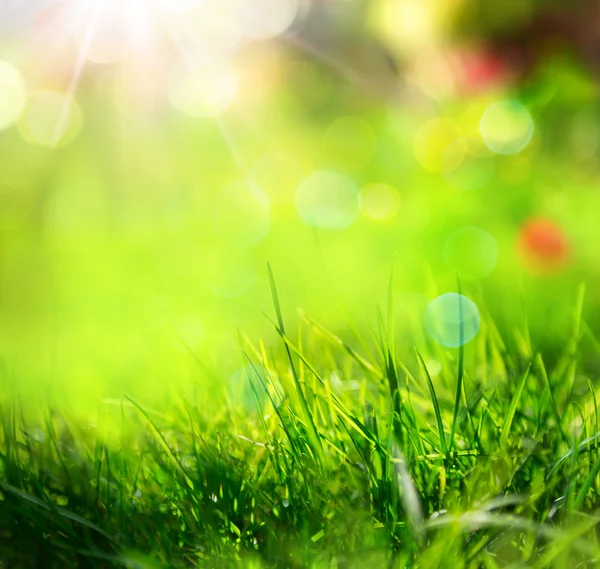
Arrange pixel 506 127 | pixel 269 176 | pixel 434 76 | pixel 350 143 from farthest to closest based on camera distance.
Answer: pixel 434 76
pixel 350 143
pixel 269 176
pixel 506 127

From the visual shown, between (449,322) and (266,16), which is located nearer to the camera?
(449,322)

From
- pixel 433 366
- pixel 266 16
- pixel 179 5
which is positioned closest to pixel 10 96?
pixel 179 5

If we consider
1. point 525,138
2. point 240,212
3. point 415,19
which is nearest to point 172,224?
point 240,212

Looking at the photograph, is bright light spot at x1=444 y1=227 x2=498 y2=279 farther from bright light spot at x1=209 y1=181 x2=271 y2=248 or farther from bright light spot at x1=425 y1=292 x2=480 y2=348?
bright light spot at x1=209 y1=181 x2=271 y2=248

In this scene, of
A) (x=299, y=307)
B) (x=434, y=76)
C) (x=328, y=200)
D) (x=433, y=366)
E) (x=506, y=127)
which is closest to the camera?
(x=299, y=307)

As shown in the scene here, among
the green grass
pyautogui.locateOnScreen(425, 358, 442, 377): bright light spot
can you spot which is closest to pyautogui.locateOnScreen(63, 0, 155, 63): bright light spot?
pyautogui.locateOnScreen(425, 358, 442, 377): bright light spot

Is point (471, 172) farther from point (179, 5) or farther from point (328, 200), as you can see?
point (179, 5)

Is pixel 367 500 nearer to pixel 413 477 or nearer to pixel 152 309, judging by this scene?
pixel 413 477
